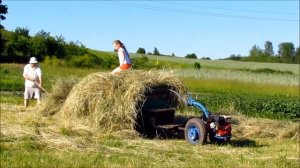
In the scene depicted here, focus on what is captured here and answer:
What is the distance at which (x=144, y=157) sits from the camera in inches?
358

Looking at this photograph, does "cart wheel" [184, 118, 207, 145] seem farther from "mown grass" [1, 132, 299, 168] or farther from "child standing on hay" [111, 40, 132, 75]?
"child standing on hay" [111, 40, 132, 75]

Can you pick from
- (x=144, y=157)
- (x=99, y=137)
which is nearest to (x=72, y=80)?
(x=99, y=137)

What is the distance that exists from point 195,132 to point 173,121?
1.52 metres

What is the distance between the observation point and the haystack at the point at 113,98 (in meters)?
12.4

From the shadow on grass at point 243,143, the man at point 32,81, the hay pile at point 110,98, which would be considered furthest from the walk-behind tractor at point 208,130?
the man at point 32,81

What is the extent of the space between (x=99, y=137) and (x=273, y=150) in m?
3.38

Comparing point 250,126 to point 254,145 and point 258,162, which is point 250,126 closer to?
point 254,145

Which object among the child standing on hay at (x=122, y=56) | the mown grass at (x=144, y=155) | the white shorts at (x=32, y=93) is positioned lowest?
the mown grass at (x=144, y=155)

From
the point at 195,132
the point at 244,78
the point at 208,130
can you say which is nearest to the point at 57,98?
the point at 195,132

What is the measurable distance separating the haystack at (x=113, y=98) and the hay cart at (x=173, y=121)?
0.26 ft

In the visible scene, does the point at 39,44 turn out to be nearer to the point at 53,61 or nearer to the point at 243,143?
the point at 53,61

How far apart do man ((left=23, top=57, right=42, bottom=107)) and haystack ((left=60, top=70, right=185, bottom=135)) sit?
4.01 metres

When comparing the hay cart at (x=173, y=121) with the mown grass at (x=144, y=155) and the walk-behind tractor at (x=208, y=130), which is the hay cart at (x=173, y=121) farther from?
the mown grass at (x=144, y=155)

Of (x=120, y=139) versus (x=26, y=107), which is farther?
(x=26, y=107)
